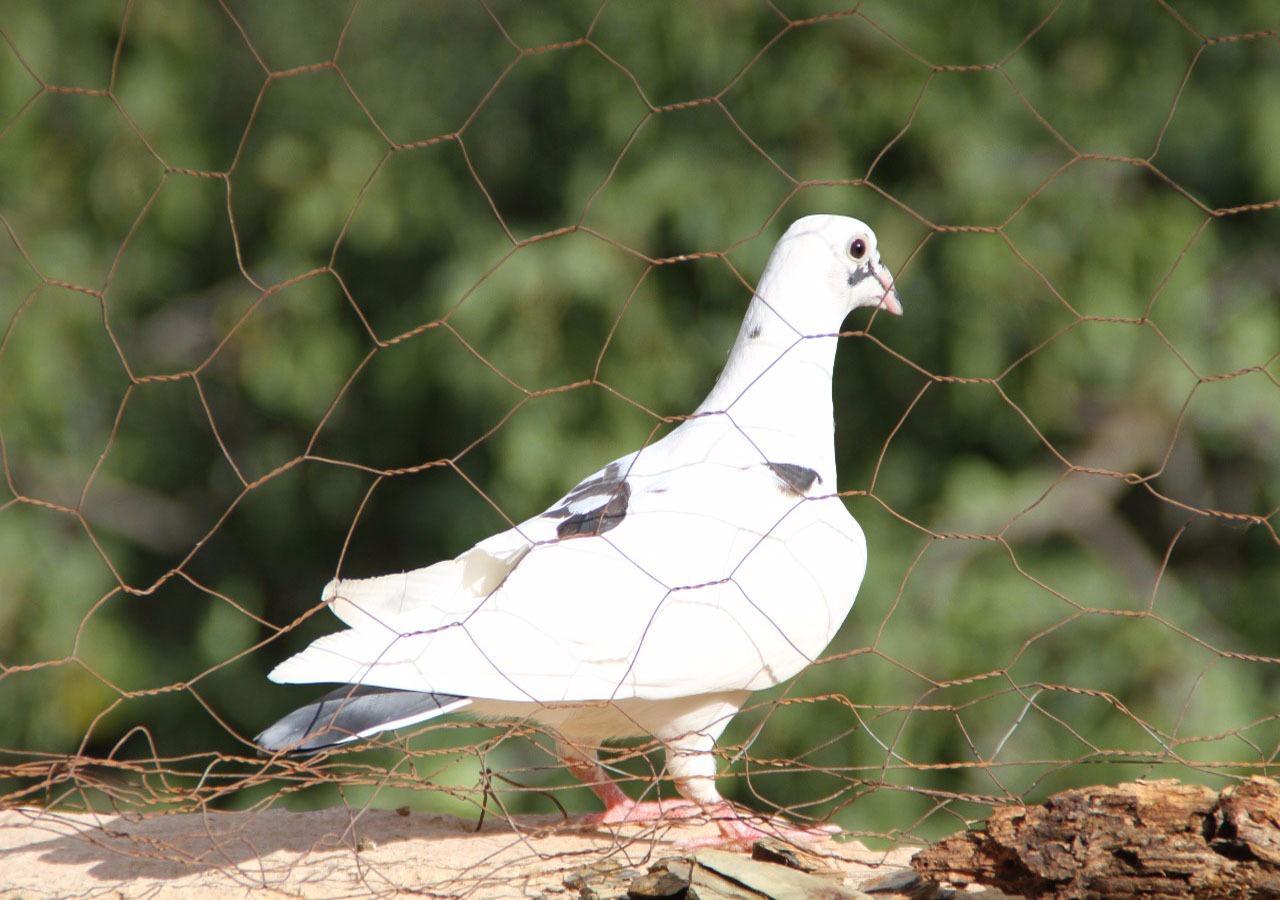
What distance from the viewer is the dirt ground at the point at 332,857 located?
6.20ft

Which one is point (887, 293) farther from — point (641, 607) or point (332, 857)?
point (332, 857)

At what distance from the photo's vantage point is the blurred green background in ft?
12.4

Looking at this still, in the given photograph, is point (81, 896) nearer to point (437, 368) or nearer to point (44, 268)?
point (437, 368)

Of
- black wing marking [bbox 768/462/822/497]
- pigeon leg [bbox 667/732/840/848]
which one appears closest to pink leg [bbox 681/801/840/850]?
pigeon leg [bbox 667/732/840/848]

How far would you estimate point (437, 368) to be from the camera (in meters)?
4.28

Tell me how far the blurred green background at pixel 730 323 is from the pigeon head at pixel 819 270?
0.82 m

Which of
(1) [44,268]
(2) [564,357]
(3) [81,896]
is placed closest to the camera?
(3) [81,896]

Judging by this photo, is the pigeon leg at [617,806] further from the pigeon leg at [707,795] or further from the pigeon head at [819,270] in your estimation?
the pigeon head at [819,270]

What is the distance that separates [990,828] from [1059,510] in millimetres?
2643

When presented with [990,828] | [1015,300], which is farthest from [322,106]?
[990,828]

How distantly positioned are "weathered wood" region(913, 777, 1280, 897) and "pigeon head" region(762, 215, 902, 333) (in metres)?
0.94

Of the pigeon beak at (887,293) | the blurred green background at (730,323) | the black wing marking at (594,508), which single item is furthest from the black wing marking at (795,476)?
the blurred green background at (730,323)

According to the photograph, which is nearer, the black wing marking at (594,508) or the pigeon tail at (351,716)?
the pigeon tail at (351,716)

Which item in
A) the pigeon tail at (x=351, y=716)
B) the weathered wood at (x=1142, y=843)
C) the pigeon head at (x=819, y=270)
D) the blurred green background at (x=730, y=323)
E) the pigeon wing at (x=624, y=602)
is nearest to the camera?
the weathered wood at (x=1142, y=843)
